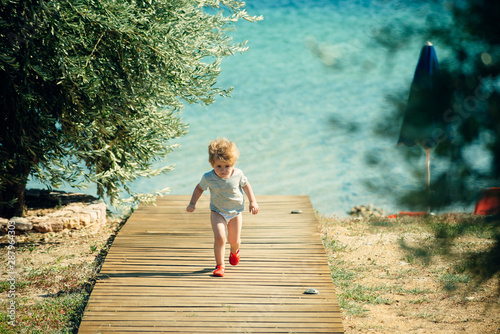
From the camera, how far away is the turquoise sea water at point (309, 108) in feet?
7.95

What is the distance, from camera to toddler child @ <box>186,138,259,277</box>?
6.11 meters

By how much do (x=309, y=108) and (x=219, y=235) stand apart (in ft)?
75.6

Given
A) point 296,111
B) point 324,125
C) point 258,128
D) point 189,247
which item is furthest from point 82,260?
point 296,111

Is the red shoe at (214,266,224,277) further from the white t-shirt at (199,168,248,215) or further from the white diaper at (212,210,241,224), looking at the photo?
the white t-shirt at (199,168,248,215)

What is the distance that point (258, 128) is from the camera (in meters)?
24.6

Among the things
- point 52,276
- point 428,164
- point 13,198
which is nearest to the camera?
point 428,164

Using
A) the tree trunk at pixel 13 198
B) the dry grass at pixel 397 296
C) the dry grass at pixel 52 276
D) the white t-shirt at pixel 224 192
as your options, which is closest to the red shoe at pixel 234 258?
the white t-shirt at pixel 224 192

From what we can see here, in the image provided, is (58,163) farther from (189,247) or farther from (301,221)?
(301,221)

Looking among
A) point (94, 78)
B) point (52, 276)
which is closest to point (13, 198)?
point (52, 276)

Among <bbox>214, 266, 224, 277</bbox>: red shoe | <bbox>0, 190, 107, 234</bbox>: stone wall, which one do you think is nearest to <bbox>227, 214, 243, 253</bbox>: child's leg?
<bbox>214, 266, 224, 277</bbox>: red shoe

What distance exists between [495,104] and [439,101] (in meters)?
0.26

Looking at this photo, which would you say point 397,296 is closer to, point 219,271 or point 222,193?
point 219,271

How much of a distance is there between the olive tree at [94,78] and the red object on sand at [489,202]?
5655 mm

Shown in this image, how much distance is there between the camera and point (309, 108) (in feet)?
93.4
